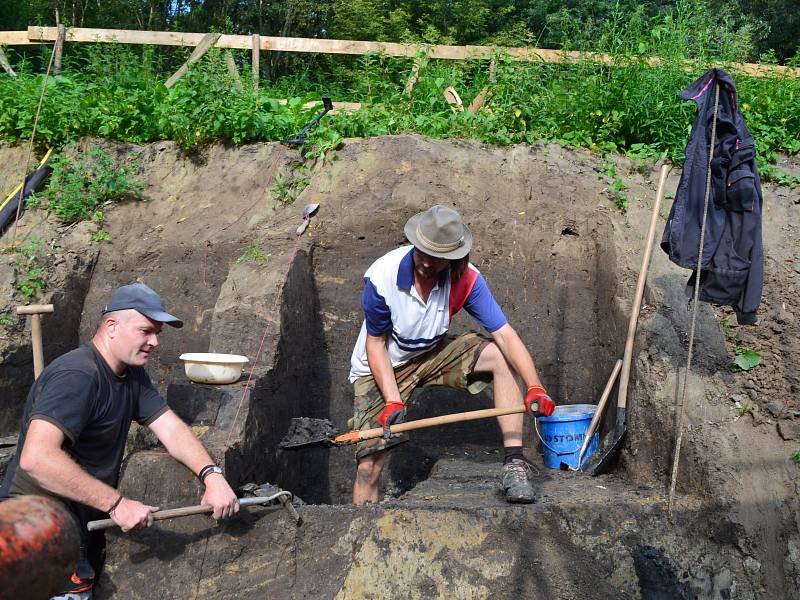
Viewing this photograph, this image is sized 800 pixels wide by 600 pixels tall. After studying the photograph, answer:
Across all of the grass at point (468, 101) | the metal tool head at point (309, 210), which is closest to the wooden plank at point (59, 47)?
the grass at point (468, 101)

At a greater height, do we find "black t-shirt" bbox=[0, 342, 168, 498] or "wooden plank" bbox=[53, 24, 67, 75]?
"wooden plank" bbox=[53, 24, 67, 75]

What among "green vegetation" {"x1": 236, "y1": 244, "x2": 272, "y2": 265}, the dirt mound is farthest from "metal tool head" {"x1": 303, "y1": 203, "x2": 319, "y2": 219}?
"green vegetation" {"x1": 236, "y1": 244, "x2": 272, "y2": 265}

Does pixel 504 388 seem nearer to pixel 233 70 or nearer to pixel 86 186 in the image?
pixel 86 186

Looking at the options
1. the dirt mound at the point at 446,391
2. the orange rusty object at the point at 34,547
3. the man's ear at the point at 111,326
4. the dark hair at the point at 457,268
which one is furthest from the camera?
the dark hair at the point at 457,268

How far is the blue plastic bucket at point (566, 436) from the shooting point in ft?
19.7

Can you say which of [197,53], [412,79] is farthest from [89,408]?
[197,53]

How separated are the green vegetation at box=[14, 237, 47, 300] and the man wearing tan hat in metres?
3.61

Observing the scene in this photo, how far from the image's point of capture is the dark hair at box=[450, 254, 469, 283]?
4.86m

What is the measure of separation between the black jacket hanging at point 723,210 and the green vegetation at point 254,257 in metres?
3.28

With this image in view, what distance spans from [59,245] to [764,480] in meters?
6.38

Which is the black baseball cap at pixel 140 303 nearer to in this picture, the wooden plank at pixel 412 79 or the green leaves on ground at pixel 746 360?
the green leaves on ground at pixel 746 360

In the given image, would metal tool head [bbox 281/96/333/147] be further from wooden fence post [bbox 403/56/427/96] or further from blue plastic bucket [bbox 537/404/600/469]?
blue plastic bucket [bbox 537/404/600/469]

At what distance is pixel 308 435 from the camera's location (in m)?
5.43

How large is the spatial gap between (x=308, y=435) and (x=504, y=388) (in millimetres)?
1345
